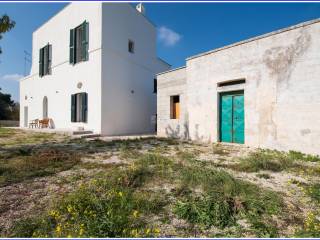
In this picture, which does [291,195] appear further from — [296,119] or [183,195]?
[296,119]

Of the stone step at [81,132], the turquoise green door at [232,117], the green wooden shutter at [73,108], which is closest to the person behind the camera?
the turquoise green door at [232,117]

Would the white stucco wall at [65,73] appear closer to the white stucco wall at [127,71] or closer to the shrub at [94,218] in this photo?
the white stucco wall at [127,71]

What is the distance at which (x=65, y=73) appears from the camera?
1410 centimetres

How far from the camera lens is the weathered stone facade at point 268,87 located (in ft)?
A: 20.2

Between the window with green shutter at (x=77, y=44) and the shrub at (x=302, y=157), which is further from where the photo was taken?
the window with green shutter at (x=77, y=44)

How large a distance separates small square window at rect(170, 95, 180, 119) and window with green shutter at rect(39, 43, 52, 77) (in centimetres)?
1087

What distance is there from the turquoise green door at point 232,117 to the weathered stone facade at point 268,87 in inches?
10.3

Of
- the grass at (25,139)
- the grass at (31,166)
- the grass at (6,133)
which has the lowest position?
the grass at (31,166)

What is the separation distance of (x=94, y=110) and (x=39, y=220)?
1017cm

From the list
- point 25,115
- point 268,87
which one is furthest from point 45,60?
point 268,87

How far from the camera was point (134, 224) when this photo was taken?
2344 mm

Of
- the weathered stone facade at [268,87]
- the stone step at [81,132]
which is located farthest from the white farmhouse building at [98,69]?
the weathered stone facade at [268,87]

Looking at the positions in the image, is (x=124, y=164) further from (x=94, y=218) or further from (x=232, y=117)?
(x=232, y=117)

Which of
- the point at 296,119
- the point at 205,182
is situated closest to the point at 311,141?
the point at 296,119
